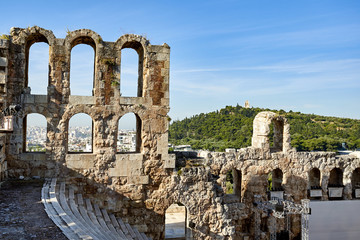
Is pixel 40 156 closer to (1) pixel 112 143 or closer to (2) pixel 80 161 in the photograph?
(2) pixel 80 161

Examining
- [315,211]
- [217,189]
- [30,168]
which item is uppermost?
[30,168]

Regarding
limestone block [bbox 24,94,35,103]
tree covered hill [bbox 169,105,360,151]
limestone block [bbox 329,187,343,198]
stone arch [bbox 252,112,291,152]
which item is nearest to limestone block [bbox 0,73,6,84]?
limestone block [bbox 24,94,35,103]

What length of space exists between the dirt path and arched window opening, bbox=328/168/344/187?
1435 cm

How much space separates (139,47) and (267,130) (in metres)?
7.00

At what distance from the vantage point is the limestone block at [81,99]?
10570 mm

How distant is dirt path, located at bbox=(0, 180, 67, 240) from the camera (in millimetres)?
5789

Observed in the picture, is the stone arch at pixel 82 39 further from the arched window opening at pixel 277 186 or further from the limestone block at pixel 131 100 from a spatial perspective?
the arched window opening at pixel 277 186

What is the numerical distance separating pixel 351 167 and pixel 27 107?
15177 mm

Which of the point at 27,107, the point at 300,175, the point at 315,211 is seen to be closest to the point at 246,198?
the point at 300,175

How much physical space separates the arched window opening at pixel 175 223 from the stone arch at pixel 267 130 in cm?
538

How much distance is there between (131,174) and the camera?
11.0 m

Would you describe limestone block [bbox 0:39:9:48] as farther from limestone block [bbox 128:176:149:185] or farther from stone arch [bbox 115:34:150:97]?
limestone block [bbox 128:176:149:185]

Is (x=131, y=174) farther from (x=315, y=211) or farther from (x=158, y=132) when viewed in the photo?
(x=315, y=211)

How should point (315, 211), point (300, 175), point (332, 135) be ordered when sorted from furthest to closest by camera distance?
1. point (332, 135)
2. point (315, 211)
3. point (300, 175)
